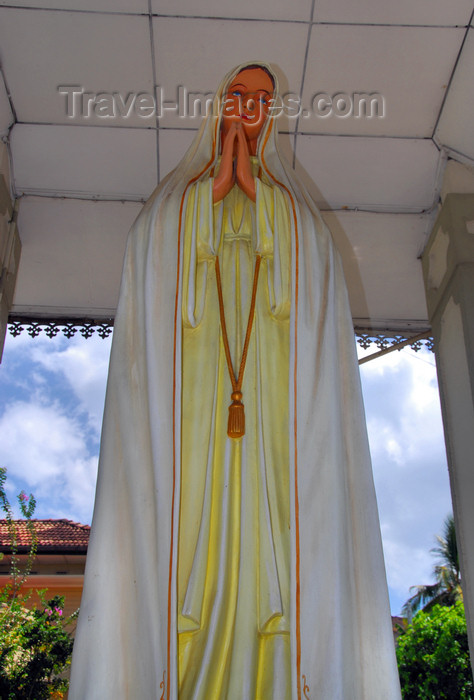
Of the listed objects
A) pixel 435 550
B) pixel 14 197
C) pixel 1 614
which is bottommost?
pixel 1 614

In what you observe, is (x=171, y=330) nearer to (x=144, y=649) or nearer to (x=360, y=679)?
(x=144, y=649)

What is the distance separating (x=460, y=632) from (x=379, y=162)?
4082mm

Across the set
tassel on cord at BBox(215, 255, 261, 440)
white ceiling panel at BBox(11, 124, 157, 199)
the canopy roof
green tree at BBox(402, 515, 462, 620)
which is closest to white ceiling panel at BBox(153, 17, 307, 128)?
the canopy roof

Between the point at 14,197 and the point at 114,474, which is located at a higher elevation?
the point at 14,197

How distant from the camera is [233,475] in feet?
7.61

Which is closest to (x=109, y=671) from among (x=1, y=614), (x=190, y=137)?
(x=1, y=614)

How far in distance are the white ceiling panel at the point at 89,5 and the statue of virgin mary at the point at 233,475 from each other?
1.69 meters

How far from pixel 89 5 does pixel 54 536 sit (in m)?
6.47

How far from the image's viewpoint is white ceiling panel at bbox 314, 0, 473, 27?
13.4 feet

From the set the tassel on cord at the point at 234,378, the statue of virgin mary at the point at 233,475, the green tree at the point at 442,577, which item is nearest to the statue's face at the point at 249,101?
the statue of virgin mary at the point at 233,475

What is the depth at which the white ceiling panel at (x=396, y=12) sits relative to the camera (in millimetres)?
4094

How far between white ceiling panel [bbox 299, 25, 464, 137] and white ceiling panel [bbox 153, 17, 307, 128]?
0.37 ft

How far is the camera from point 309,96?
4.54m

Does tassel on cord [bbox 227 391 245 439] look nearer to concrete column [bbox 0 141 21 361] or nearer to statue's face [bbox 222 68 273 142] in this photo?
statue's face [bbox 222 68 273 142]
